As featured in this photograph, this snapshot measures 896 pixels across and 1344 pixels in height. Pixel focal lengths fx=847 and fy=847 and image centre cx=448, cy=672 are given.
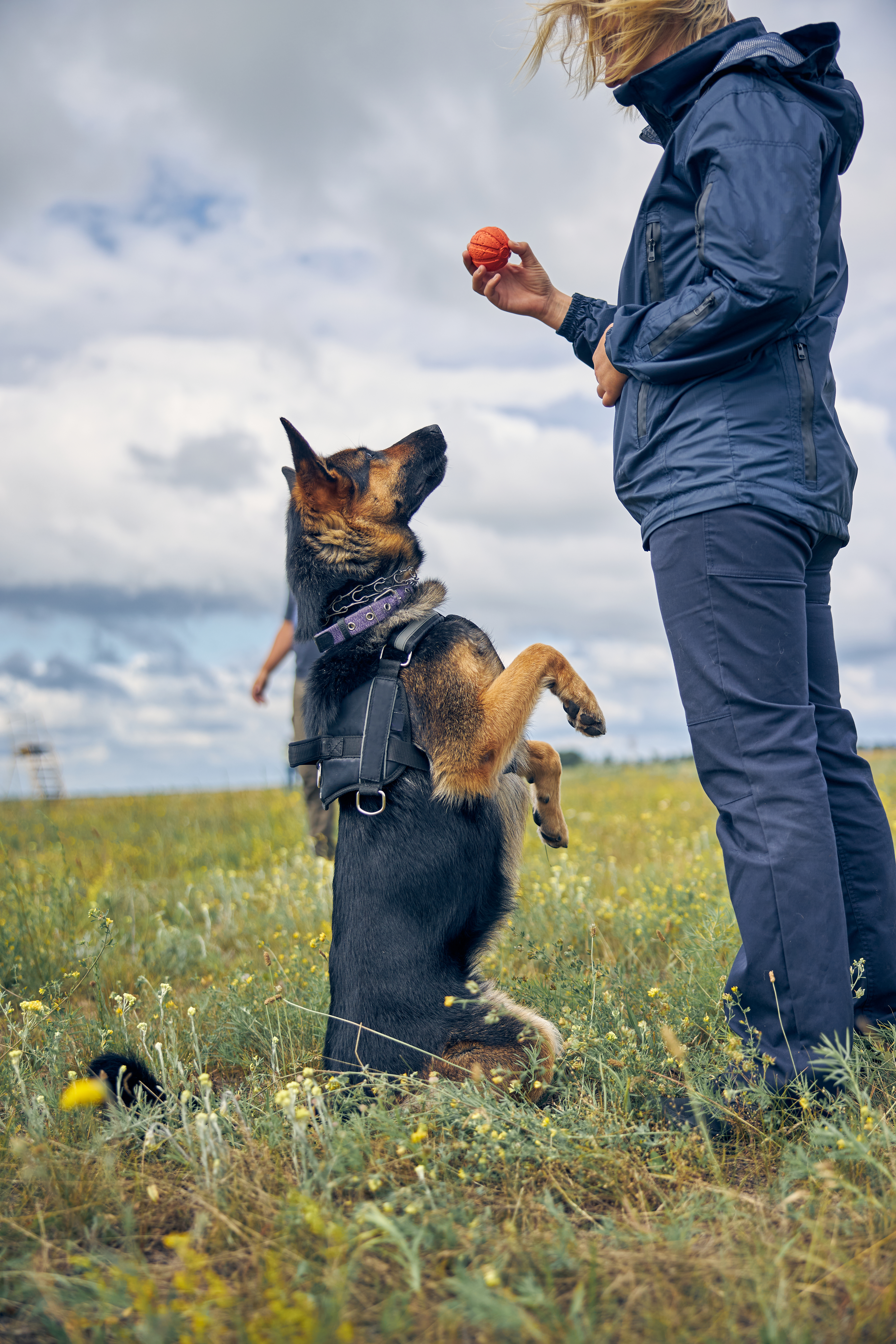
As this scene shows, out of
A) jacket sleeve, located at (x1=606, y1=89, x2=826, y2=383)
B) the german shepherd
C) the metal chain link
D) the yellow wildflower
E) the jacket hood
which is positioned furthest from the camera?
the metal chain link

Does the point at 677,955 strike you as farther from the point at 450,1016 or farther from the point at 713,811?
the point at 713,811

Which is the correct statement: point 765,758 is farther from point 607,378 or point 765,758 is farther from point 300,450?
point 300,450

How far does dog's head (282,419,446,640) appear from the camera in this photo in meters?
3.57

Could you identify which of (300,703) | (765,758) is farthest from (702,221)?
(300,703)

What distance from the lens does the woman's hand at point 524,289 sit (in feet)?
10.8

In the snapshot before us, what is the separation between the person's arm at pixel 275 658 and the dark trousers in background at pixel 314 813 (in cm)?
32

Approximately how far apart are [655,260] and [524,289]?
2.29 ft

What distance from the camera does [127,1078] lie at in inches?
106

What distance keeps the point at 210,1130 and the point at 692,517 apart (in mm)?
2302

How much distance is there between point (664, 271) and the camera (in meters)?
2.73

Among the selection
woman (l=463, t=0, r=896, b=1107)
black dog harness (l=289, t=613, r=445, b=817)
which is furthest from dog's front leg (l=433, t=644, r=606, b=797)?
woman (l=463, t=0, r=896, b=1107)

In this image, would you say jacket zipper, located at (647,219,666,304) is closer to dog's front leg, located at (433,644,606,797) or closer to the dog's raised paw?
dog's front leg, located at (433,644,606,797)

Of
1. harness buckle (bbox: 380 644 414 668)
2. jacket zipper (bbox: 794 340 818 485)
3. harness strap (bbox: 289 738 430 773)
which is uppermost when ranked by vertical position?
jacket zipper (bbox: 794 340 818 485)

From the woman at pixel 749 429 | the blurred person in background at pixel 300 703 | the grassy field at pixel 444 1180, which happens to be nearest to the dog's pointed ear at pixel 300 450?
the woman at pixel 749 429
